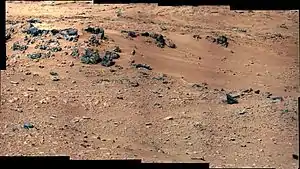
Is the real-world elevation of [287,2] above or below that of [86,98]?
above

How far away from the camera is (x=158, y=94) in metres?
8.85

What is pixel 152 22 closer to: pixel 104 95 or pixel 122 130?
pixel 104 95

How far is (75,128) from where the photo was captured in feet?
22.6

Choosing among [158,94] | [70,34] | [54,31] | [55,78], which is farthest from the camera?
[54,31]

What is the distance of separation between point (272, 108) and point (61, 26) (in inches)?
237

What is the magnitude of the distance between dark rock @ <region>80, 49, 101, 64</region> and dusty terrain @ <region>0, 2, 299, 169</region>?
22 centimetres

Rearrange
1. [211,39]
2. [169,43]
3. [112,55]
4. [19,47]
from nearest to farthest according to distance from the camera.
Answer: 1. [112,55]
2. [19,47]
3. [169,43]
4. [211,39]

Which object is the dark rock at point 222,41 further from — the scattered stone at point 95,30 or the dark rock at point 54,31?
the dark rock at point 54,31

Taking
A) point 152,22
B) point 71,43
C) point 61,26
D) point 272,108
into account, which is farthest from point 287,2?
point 152,22

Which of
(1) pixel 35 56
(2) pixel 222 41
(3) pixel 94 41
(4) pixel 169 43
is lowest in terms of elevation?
(2) pixel 222 41

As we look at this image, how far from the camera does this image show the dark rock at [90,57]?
10.3 metres

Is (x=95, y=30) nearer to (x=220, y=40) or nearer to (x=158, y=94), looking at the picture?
(x=220, y=40)

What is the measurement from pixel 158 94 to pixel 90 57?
2117mm

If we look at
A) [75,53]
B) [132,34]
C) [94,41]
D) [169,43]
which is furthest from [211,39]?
[75,53]
